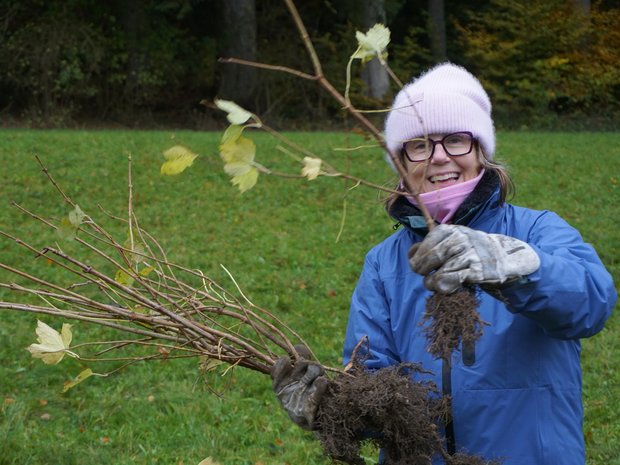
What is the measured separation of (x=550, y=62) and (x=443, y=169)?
2048cm

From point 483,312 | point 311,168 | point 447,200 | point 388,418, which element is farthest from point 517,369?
point 311,168

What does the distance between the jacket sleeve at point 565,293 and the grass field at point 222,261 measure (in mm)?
473

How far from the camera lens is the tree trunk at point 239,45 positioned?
22.0m

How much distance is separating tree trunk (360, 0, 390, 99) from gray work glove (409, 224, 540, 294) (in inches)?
812

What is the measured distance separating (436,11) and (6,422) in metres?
21.8

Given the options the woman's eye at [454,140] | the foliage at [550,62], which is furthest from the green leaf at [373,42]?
the foliage at [550,62]

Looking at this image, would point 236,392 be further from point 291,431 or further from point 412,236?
point 412,236

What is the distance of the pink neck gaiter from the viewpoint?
224 centimetres

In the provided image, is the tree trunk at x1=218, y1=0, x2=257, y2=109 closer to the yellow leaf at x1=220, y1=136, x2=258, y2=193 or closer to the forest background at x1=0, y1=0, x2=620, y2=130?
the forest background at x1=0, y1=0, x2=620, y2=130

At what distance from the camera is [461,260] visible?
1.88 metres

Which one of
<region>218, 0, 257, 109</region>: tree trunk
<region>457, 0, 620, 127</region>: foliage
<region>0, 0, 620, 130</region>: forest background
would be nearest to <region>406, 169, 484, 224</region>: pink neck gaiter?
<region>0, 0, 620, 130</region>: forest background

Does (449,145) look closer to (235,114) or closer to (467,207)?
(467,207)

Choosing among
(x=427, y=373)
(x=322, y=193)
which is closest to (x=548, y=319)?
(x=427, y=373)

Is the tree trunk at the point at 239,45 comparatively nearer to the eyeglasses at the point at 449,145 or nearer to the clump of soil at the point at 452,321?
the eyeglasses at the point at 449,145
